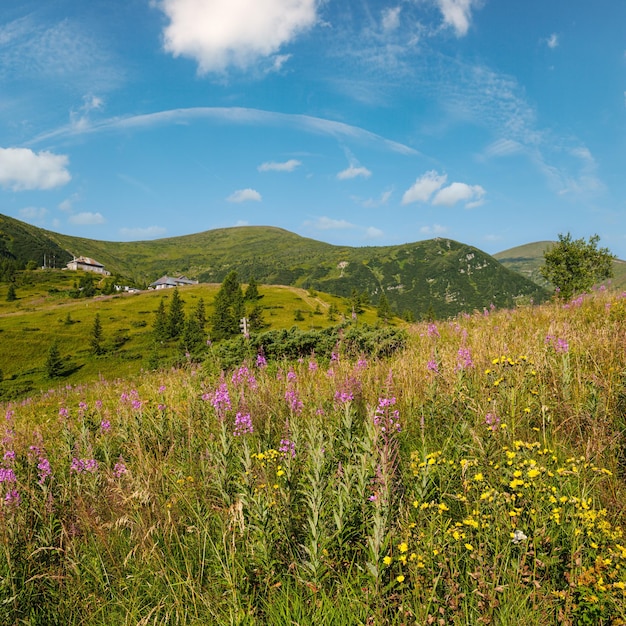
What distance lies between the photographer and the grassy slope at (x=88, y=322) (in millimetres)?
80250

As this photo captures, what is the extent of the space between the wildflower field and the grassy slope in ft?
183

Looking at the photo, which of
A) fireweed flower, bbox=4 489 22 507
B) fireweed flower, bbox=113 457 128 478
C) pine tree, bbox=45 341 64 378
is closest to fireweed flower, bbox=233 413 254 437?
fireweed flower, bbox=113 457 128 478

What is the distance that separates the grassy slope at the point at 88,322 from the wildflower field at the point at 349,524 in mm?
55745

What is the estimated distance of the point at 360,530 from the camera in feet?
8.64

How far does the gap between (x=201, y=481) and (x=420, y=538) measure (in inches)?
82.2

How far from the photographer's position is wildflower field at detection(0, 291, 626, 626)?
7.29ft

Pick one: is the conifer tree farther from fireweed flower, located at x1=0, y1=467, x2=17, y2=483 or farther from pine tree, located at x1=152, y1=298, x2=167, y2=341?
fireweed flower, located at x1=0, y1=467, x2=17, y2=483

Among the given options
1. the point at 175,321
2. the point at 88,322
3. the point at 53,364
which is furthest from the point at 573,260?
the point at 88,322

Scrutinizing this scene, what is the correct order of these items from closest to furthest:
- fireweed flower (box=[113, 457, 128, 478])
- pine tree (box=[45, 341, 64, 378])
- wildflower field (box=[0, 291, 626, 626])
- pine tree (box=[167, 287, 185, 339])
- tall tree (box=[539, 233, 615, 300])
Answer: wildflower field (box=[0, 291, 626, 626]), fireweed flower (box=[113, 457, 128, 478]), tall tree (box=[539, 233, 615, 300]), pine tree (box=[45, 341, 64, 378]), pine tree (box=[167, 287, 185, 339])

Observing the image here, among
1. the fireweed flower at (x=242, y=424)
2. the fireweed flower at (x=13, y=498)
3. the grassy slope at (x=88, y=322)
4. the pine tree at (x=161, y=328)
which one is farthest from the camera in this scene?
the pine tree at (x=161, y=328)

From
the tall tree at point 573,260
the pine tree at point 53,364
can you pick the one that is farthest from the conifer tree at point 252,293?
the tall tree at point 573,260

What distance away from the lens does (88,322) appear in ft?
341

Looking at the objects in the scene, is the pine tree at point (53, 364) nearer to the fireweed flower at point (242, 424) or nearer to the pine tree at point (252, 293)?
the pine tree at point (252, 293)

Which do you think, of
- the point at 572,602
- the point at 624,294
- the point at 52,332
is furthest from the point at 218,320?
the point at 572,602
